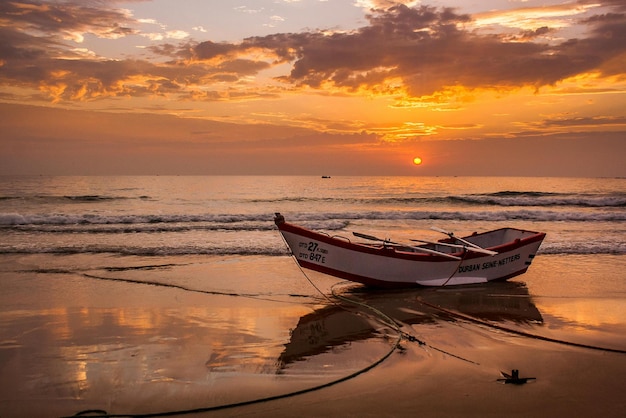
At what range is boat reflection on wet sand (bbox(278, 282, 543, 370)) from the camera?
7.64 m

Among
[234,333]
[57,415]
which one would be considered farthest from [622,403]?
[57,415]

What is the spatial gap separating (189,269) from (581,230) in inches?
834

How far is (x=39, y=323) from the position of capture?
845 cm

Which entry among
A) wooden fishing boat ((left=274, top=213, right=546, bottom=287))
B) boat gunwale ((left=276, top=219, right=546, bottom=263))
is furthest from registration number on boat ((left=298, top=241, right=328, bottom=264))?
boat gunwale ((left=276, top=219, right=546, bottom=263))

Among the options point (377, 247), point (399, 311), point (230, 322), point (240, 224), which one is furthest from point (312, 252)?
point (240, 224)

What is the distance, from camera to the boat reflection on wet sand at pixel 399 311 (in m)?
7.64

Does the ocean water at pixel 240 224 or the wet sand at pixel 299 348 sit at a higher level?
the ocean water at pixel 240 224

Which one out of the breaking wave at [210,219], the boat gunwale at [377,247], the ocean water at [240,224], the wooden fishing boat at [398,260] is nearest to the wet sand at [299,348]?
the wooden fishing boat at [398,260]

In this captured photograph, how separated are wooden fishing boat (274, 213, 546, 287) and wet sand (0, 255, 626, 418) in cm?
37

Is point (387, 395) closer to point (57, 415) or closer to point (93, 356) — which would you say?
point (57, 415)

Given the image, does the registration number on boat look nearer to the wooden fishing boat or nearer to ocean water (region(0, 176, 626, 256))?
the wooden fishing boat

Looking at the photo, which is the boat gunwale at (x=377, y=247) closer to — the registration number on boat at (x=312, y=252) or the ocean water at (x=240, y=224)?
the registration number on boat at (x=312, y=252)

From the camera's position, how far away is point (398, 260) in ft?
37.1

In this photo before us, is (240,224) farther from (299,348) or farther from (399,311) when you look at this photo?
(299,348)
